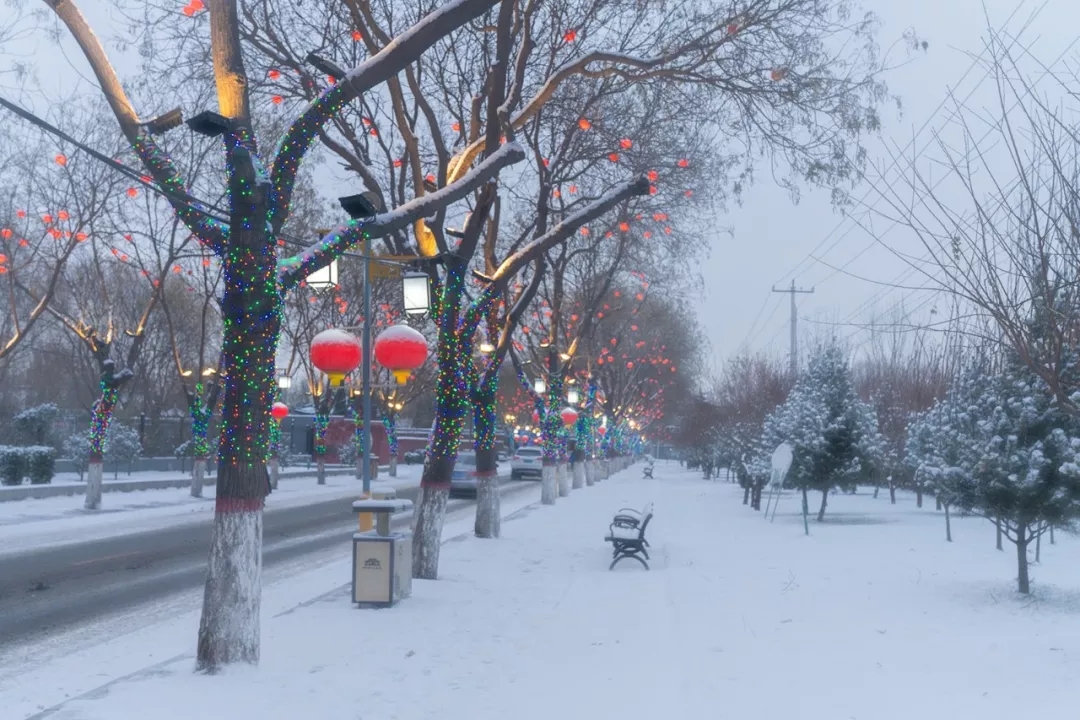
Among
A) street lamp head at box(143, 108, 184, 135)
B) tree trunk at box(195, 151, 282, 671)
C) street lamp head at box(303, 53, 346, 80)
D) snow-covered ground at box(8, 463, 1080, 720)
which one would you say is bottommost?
snow-covered ground at box(8, 463, 1080, 720)

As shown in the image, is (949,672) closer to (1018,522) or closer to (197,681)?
(1018,522)

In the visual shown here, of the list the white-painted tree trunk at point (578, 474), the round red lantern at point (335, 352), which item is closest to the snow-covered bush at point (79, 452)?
the white-painted tree trunk at point (578, 474)

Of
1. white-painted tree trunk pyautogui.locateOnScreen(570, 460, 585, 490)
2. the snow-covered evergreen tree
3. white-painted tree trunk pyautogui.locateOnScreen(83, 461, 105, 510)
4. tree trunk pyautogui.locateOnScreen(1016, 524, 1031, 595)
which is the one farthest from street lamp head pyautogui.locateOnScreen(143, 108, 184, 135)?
white-painted tree trunk pyautogui.locateOnScreen(570, 460, 585, 490)

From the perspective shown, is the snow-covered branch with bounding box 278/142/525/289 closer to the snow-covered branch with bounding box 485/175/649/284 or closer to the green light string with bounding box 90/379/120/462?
the snow-covered branch with bounding box 485/175/649/284

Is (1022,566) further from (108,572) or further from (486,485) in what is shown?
(108,572)

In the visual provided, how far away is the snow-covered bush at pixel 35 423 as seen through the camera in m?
37.5

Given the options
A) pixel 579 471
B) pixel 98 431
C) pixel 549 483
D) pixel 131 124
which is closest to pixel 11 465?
pixel 98 431

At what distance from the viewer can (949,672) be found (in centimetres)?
848

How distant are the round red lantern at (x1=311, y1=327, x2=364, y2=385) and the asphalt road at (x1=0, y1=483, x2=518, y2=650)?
384 cm

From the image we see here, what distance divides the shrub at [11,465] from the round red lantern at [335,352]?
74.2ft

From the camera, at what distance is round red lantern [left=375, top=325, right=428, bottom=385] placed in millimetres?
11266


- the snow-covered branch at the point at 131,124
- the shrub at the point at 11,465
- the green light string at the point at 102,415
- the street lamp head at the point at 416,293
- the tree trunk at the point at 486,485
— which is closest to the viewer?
the snow-covered branch at the point at 131,124

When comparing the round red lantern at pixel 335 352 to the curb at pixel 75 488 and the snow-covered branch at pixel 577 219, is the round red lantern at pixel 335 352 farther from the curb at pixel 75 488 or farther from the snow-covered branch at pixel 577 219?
the curb at pixel 75 488

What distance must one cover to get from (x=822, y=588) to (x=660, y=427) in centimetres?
10584
